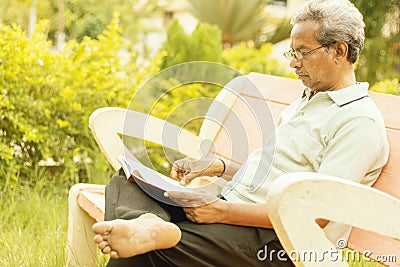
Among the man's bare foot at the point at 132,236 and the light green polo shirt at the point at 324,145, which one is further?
the light green polo shirt at the point at 324,145

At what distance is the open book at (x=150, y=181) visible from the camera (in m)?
2.10

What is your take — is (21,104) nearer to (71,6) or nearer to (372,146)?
(372,146)

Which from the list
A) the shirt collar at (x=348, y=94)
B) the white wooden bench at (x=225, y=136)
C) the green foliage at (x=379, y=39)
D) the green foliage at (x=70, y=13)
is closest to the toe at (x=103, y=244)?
the white wooden bench at (x=225, y=136)

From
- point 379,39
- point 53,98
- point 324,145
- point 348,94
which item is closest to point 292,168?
point 324,145

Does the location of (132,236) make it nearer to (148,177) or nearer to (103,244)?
(103,244)

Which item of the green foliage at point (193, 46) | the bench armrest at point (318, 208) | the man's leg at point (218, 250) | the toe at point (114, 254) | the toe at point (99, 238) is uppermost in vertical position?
the bench armrest at point (318, 208)

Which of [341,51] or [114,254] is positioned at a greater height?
[341,51]

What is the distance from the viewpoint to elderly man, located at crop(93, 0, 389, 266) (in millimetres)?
1908

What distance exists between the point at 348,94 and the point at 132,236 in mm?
839

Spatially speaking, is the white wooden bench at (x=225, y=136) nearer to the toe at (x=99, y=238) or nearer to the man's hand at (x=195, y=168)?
the man's hand at (x=195, y=168)

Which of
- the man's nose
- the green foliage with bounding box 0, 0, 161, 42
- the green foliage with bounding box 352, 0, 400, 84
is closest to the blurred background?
the man's nose

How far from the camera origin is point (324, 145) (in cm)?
209

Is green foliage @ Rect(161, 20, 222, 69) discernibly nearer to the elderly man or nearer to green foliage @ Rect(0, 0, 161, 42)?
the elderly man

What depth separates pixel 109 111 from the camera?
2805 mm
